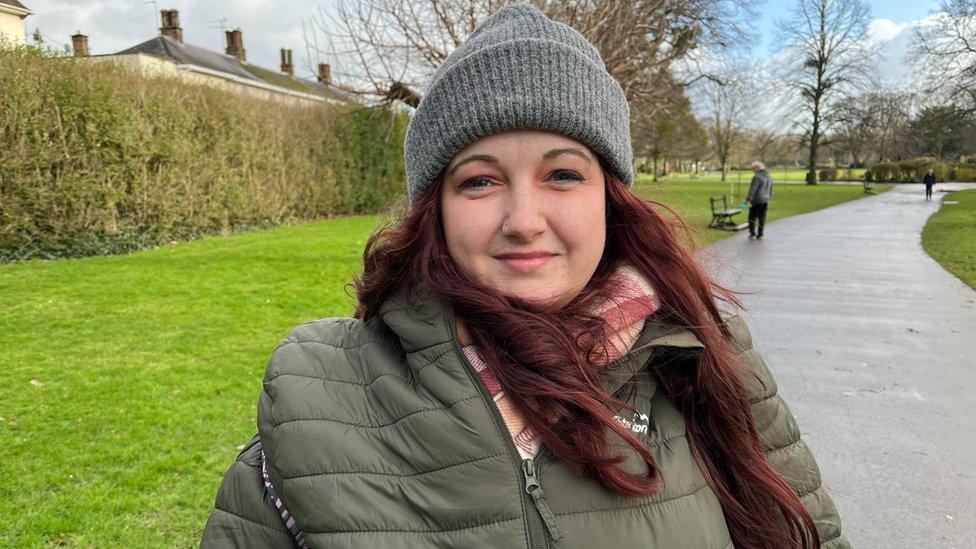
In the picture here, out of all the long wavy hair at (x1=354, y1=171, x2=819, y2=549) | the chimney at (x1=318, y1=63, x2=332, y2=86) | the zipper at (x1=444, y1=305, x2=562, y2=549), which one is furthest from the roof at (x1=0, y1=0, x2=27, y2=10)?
the zipper at (x1=444, y1=305, x2=562, y2=549)

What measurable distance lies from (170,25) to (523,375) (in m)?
37.2

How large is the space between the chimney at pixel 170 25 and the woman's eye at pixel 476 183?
3647 centimetres

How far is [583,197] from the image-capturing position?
4.31 ft

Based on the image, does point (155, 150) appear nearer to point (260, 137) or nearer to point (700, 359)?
point (260, 137)

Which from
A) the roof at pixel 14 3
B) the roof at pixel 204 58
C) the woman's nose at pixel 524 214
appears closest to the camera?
the woman's nose at pixel 524 214

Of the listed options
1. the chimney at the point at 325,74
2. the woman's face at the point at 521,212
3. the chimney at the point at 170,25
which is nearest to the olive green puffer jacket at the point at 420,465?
the woman's face at the point at 521,212

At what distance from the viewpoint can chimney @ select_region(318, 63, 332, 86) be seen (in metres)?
9.27

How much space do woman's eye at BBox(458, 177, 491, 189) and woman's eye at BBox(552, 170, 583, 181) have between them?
132mm

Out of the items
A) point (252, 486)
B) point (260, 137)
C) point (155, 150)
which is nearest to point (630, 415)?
point (252, 486)

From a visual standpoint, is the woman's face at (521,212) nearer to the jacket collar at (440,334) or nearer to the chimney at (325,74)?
the jacket collar at (440,334)

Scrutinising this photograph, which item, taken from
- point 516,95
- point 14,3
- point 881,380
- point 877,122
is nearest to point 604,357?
point 516,95

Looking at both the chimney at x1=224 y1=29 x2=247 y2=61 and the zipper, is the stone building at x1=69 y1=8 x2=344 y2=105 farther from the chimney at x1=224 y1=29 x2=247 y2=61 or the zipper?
the zipper

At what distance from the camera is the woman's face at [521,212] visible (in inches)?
49.6

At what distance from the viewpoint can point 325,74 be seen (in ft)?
30.4
